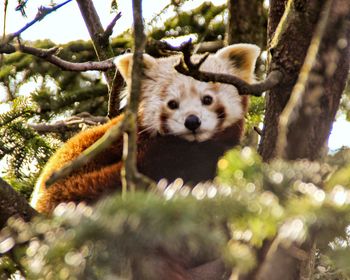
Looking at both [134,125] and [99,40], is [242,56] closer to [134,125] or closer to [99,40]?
[99,40]

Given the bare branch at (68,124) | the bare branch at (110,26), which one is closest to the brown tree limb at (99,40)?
the bare branch at (110,26)

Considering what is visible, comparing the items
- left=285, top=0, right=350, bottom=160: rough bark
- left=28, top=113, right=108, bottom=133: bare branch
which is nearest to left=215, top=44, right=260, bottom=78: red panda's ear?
left=28, top=113, right=108, bottom=133: bare branch

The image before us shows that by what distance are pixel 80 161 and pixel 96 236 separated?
0.17 m

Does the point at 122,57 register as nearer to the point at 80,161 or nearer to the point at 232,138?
the point at 232,138

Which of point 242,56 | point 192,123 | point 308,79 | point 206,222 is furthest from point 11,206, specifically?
point 242,56

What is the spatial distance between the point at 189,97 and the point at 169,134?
0.27 m

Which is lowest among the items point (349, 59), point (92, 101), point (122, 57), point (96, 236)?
point (92, 101)

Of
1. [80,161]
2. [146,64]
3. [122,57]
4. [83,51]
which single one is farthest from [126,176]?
[83,51]

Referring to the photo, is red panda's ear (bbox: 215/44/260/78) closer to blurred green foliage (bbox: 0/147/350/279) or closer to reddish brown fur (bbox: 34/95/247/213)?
reddish brown fur (bbox: 34/95/247/213)

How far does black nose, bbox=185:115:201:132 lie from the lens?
3650 millimetres

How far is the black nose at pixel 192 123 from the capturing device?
12.0 feet

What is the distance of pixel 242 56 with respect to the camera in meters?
4.07

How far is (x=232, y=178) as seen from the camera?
57.9 inches

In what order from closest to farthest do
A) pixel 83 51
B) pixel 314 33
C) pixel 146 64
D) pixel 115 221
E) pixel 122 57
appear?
pixel 115 221, pixel 314 33, pixel 122 57, pixel 146 64, pixel 83 51
